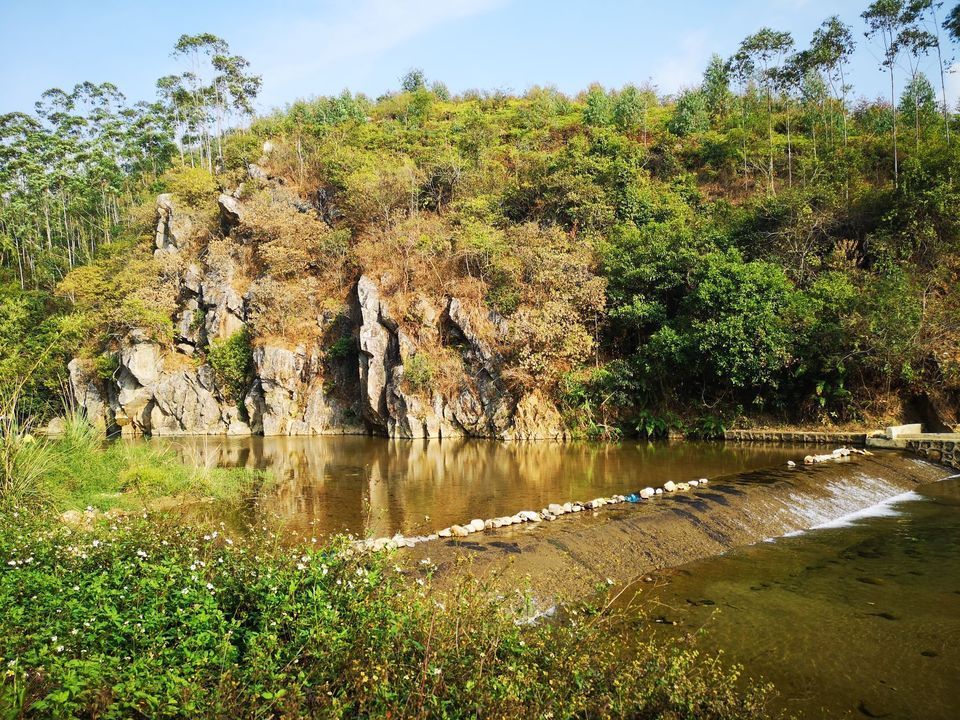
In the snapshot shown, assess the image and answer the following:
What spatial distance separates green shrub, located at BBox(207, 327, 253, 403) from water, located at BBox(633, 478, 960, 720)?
1053 inches

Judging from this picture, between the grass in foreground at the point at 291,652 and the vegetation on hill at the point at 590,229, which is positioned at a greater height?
the vegetation on hill at the point at 590,229

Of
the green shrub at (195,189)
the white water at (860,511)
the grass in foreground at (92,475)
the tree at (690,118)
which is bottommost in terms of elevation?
the white water at (860,511)

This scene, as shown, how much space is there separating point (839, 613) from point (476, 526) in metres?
5.60

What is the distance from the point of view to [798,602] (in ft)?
26.5

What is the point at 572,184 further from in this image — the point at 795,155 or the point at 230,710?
the point at 230,710

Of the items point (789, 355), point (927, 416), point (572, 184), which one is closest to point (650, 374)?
point (789, 355)

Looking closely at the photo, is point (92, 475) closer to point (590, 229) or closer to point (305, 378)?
point (305, 378)

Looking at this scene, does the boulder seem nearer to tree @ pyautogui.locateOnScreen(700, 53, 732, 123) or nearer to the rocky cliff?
the rocky cliff

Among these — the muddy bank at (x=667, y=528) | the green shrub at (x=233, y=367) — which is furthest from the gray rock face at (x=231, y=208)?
the muddy bank at (x=667, y=528)

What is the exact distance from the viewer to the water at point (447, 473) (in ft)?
40.2

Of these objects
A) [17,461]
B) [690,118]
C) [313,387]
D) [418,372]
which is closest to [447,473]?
[418,372]

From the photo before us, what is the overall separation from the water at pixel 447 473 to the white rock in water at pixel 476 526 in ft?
2.39

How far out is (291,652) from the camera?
4004mm

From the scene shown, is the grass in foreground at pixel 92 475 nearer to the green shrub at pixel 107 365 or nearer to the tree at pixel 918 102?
the green shrub at pixel 107 365
